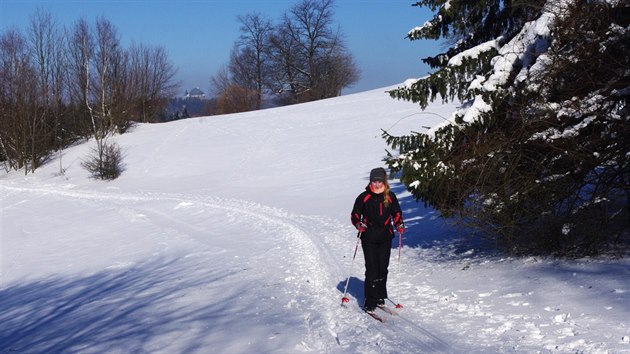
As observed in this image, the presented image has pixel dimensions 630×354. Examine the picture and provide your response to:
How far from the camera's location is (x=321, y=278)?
9.16 m

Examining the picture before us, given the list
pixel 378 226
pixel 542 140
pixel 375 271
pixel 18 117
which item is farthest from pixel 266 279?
pixel 18 117

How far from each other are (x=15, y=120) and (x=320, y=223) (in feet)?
103

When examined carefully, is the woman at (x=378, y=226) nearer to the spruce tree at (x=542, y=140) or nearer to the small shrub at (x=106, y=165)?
the spruce tree at (x=542, y=140)

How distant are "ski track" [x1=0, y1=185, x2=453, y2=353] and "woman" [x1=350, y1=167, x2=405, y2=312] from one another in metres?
0.50

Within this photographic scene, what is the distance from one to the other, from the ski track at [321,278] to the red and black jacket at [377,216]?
3.26ft

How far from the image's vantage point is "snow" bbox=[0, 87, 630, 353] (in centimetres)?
578

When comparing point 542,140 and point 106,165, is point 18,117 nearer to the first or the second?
point 106,165

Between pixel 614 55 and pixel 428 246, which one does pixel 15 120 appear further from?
pixel 614 55

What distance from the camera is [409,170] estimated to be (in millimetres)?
8086

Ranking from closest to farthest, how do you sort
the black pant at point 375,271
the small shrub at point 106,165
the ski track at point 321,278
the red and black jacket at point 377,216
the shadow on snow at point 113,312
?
the ski track at point 321,278 < the shadow on snow at point 113,312 < the black pant at point 375,271 < the red and black jacket at point 377,216 < the small shrub at point 106,165

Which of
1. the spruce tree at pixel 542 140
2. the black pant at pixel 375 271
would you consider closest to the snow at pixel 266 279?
the black pant at pixel 375 271

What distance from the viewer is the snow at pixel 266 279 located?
227 inches

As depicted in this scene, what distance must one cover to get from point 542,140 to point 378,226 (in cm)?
244

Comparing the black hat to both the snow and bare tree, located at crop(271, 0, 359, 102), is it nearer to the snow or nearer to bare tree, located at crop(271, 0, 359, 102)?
the snow
